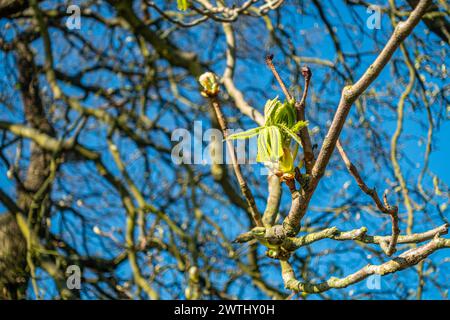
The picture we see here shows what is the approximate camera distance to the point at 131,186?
2.89 m

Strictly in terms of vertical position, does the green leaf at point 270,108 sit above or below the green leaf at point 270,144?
above

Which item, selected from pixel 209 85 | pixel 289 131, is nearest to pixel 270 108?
pixel 289 131

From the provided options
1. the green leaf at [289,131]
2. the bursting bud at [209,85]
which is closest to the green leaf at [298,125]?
the green leaf at [289,131]

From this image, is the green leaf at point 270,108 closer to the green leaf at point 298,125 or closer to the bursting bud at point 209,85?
the green leaf at point 298,125

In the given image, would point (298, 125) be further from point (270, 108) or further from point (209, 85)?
point (209, 85)

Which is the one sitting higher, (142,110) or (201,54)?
(201,54)

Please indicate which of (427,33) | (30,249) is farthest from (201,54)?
(30,249)

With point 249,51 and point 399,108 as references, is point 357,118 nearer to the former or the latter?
point 399,108

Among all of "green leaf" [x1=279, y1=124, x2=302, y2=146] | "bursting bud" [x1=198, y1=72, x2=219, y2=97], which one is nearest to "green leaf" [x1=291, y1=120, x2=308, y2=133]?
"green leaf" [x1=279, y1=124, x2=302, y2=146]

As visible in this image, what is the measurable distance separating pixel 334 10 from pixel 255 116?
215cm

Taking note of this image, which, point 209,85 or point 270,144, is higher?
point 209,85

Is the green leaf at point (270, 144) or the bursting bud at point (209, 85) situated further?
the bursting bud at point (209, 85)

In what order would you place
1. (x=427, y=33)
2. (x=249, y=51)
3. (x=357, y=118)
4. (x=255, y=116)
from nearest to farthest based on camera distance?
(x=255, y=116) → (x=427, y=33) → (x=357, y=118) → (x=249, y=51)

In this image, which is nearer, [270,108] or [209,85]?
[270,108]
